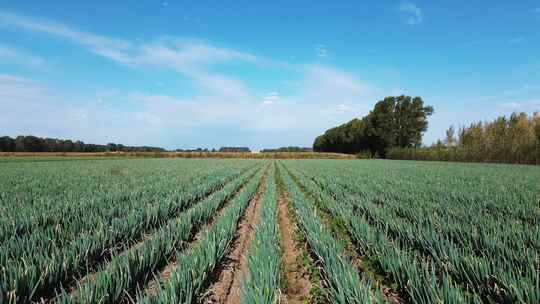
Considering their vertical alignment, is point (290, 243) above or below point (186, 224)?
below

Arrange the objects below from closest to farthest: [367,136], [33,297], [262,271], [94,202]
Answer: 1. [33,297]
2. [262,271]
3. [94,202]
4. [367,136]

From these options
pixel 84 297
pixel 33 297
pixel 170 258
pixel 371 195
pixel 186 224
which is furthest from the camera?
pixel 371 195

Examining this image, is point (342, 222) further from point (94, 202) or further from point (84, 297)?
point (94, 202)

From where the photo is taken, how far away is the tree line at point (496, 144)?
28688 mm

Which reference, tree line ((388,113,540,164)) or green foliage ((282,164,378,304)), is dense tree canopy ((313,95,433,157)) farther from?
green foliage ((282,164,378,304))

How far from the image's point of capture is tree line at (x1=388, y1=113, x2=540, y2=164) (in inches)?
1129

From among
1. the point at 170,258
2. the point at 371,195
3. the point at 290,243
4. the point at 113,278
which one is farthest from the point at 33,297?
the point at 371,195

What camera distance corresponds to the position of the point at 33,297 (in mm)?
2162

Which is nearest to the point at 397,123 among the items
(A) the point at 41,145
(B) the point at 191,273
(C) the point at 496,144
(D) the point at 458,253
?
(C) the point at 496,144

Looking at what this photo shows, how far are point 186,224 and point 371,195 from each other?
5485 mm

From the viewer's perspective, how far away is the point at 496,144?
32.7 meters

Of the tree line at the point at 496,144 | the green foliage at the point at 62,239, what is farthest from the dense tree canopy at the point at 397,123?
the green foliage at the point at 62,239

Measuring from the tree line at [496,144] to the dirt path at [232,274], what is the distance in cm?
3892

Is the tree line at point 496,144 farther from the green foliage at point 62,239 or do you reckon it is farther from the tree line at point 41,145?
the tree line at point 41,145
